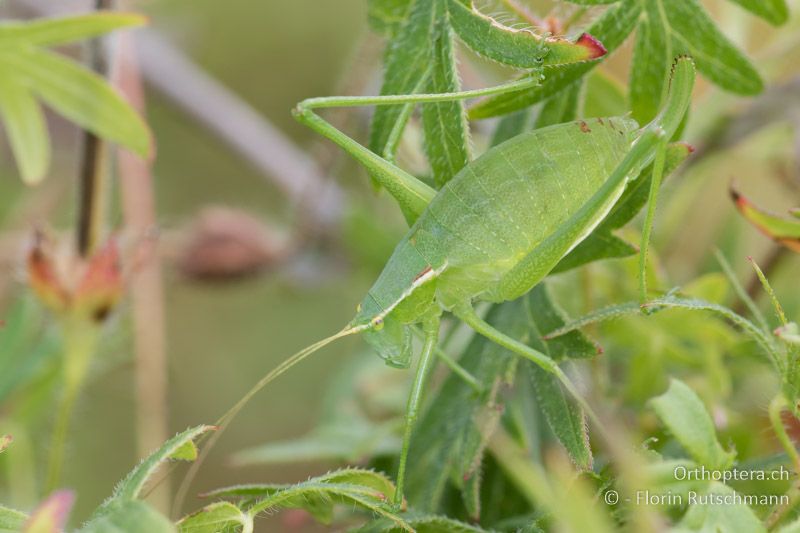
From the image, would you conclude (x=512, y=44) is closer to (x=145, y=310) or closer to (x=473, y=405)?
(x=473, y=405)

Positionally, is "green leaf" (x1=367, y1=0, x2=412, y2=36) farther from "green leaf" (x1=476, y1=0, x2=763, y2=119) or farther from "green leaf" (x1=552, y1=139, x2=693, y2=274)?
"green leaf" (x1=552, y1=139, x2=693, y2=274)

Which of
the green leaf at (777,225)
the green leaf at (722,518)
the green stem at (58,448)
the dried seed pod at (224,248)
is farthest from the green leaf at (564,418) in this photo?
the dried seed pod at (224,248)

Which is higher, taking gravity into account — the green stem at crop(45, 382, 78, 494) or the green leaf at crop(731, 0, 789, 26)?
the green leaf at crop(731, 0, 789, 26)

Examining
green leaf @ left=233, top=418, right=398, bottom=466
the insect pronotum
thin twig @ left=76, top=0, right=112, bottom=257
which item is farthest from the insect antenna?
thin twig @ left=76, top=0, right=112, bottom=257

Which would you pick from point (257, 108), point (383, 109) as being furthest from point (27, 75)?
point (257, 108)

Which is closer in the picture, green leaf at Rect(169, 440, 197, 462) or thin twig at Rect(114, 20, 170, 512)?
green leaf at Rect(169, 440, 197, 462)

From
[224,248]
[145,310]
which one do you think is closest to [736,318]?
[145,310]

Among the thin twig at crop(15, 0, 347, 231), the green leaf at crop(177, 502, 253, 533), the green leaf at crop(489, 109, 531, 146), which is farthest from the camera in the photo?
the thin twig at crop(15, 0, 347, 231)
